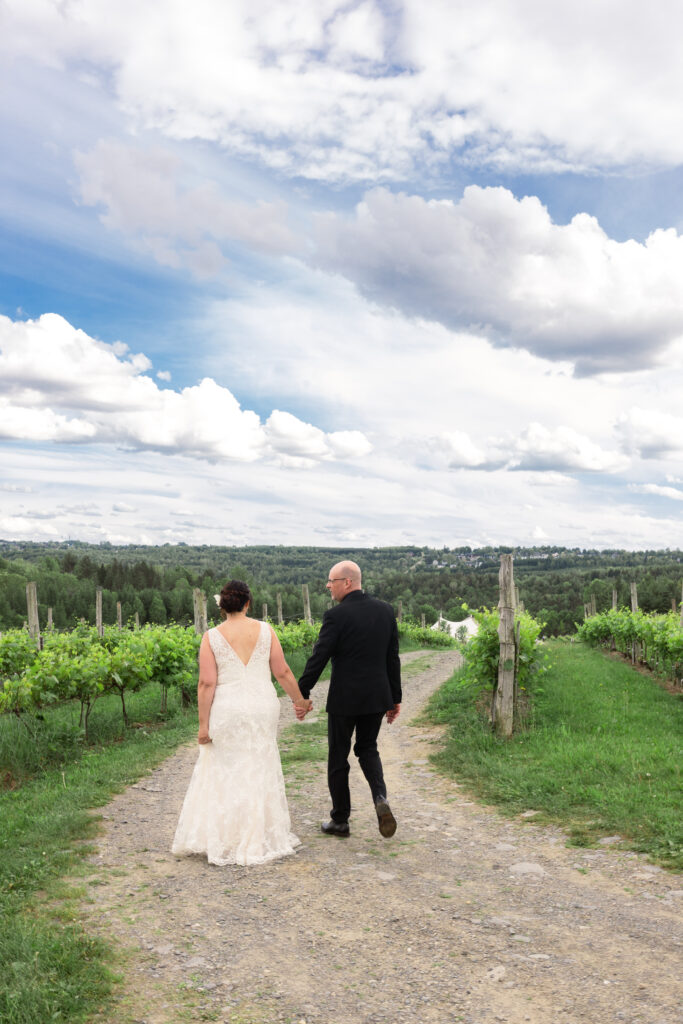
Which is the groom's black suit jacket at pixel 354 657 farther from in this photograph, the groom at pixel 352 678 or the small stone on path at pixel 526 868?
the small stone on path at pixel 526 868

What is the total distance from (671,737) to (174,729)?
7002 millimetres

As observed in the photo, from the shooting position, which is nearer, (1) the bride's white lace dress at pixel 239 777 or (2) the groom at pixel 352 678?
(1) the bride's white lace dress at pixel 239 777

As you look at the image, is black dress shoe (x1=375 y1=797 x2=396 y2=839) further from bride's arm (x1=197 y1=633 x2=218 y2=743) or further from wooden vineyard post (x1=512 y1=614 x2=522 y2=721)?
wooden vineyard post (x1=512 y1=614 x2=522 y2=721)

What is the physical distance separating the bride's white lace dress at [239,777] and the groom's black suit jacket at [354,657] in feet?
1.35

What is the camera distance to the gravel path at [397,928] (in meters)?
3.14

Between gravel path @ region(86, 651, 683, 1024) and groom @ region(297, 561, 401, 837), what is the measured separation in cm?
46

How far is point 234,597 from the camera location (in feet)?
17.7

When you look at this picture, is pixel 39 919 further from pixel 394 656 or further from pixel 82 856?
pixel 394 656

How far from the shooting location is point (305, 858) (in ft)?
16.8

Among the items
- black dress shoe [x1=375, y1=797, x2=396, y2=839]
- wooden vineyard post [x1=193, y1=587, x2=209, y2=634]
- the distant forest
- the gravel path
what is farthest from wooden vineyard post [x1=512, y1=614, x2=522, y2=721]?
A: the distant forest

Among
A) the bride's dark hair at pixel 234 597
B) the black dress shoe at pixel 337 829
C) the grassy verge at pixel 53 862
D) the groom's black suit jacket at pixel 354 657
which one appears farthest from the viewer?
the black dress shoe at pixel 337 829

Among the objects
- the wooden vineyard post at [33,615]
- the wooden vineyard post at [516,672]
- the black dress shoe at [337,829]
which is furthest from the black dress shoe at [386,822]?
the wooden vineyard post at [33,615]

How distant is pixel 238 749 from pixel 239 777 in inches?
8.0

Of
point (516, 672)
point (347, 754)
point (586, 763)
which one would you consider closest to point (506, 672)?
point (516, 672)
